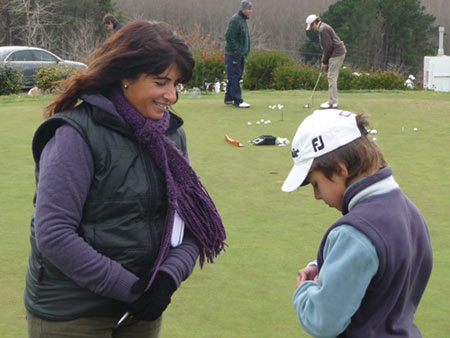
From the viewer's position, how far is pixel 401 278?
89.7 inches

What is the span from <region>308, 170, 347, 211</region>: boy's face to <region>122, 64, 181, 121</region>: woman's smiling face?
2.34 feet

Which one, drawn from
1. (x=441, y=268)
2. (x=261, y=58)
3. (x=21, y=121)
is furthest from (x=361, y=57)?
(x=441, y=268)

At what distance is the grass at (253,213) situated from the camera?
4629 mm

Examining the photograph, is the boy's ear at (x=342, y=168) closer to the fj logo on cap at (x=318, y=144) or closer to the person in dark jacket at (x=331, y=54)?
the fj logo on cap at (x=318, y=144)

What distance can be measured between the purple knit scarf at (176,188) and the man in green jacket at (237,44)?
38.5 feet

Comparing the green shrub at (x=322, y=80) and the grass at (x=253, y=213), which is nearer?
the grass at (x=253, y=213)

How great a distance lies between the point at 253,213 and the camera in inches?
287

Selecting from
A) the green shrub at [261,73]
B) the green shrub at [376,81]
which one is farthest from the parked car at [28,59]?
the green shrub at [376,81]

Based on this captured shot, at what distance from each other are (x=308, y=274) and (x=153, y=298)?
1.99 ft

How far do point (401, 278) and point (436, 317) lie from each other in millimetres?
2521

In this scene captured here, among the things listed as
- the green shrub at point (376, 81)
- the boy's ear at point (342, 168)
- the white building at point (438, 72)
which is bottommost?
the white building at point (438, 72)

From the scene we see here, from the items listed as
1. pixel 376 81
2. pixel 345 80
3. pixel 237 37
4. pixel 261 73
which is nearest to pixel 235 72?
pixel 237 37

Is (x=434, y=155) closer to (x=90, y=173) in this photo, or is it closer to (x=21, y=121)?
(x=21, y=121)

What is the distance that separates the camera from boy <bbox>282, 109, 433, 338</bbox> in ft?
7.27
